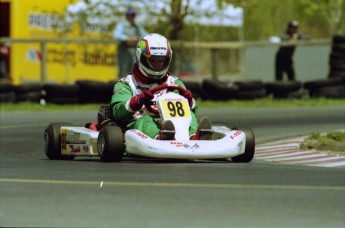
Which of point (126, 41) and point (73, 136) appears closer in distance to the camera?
point (73, 136)

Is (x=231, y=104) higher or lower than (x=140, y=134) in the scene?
lower

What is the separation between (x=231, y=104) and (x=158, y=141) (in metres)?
11.3

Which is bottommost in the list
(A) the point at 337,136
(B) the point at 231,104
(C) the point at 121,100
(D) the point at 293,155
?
(B) the point at 231,104

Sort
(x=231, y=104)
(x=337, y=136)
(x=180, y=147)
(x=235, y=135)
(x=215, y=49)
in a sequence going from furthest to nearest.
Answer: (x=215, y=49) → (x=231, y=104) → (x=337, y=136) → (x=235, y=135) → (x=180, y=147)

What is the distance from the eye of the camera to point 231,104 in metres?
21.6

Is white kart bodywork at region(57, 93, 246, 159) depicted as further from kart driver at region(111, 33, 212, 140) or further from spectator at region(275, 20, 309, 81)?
spectator at region(275, 20, 309, 81)

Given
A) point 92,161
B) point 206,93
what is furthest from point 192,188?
point 206,93

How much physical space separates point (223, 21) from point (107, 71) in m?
3.28

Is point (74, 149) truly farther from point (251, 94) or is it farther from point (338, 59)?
point (338, 59)

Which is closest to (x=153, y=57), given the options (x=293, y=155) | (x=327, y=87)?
(x=293, y=155)

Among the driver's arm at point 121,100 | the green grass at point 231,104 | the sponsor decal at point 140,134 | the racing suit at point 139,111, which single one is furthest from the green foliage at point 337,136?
the green grass at point 231,104

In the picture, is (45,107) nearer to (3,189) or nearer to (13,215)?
(3,189)

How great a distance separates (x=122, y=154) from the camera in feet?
34.9

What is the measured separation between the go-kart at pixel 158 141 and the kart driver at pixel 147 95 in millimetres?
102
